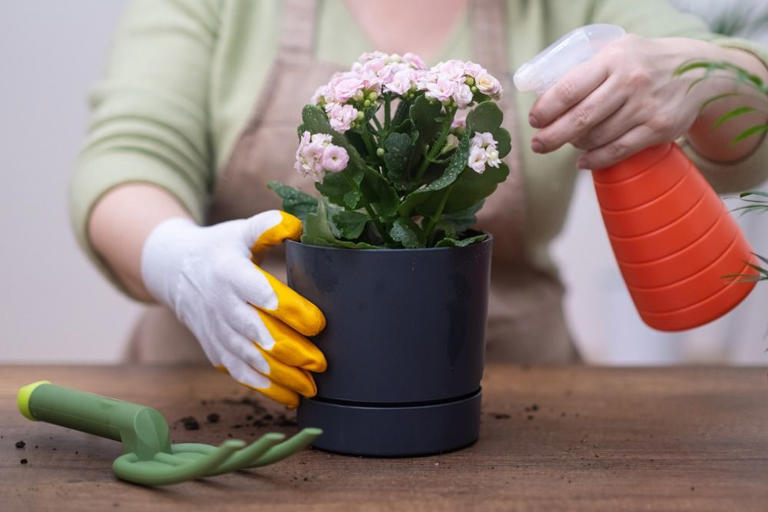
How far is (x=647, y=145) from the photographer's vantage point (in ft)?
2.70

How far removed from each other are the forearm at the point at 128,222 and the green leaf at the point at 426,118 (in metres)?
0.41

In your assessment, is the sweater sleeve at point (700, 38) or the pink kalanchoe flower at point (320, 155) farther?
the sweater sleeve at point (700, 38)

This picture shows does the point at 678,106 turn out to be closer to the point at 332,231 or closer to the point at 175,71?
the point at 332,231

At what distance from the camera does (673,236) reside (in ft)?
2.68

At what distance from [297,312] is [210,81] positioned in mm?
651

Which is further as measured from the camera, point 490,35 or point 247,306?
point 490,35

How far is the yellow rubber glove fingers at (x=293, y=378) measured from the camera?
77cm

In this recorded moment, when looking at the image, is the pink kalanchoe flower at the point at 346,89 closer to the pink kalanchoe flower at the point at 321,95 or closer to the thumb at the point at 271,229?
the pink kalanchoe flower at the point at 321,95

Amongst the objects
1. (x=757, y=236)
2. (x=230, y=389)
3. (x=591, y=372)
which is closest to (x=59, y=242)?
(x=230, y=389)

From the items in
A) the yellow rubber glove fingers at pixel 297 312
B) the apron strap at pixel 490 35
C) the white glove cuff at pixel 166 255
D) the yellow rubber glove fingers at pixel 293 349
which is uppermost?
the apron strap at pixel 490 35

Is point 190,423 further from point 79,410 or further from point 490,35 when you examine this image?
point 490,35

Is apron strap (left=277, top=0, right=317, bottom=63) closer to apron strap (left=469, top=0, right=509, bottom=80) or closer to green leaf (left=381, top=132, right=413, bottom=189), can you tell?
apron strap (left=469, top=0, right=509, bottom=80)

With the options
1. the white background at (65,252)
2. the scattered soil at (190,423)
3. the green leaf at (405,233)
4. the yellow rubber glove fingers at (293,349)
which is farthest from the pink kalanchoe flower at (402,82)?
the white background at (65,252)

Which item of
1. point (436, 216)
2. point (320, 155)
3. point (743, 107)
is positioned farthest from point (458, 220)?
point (743, 107)
